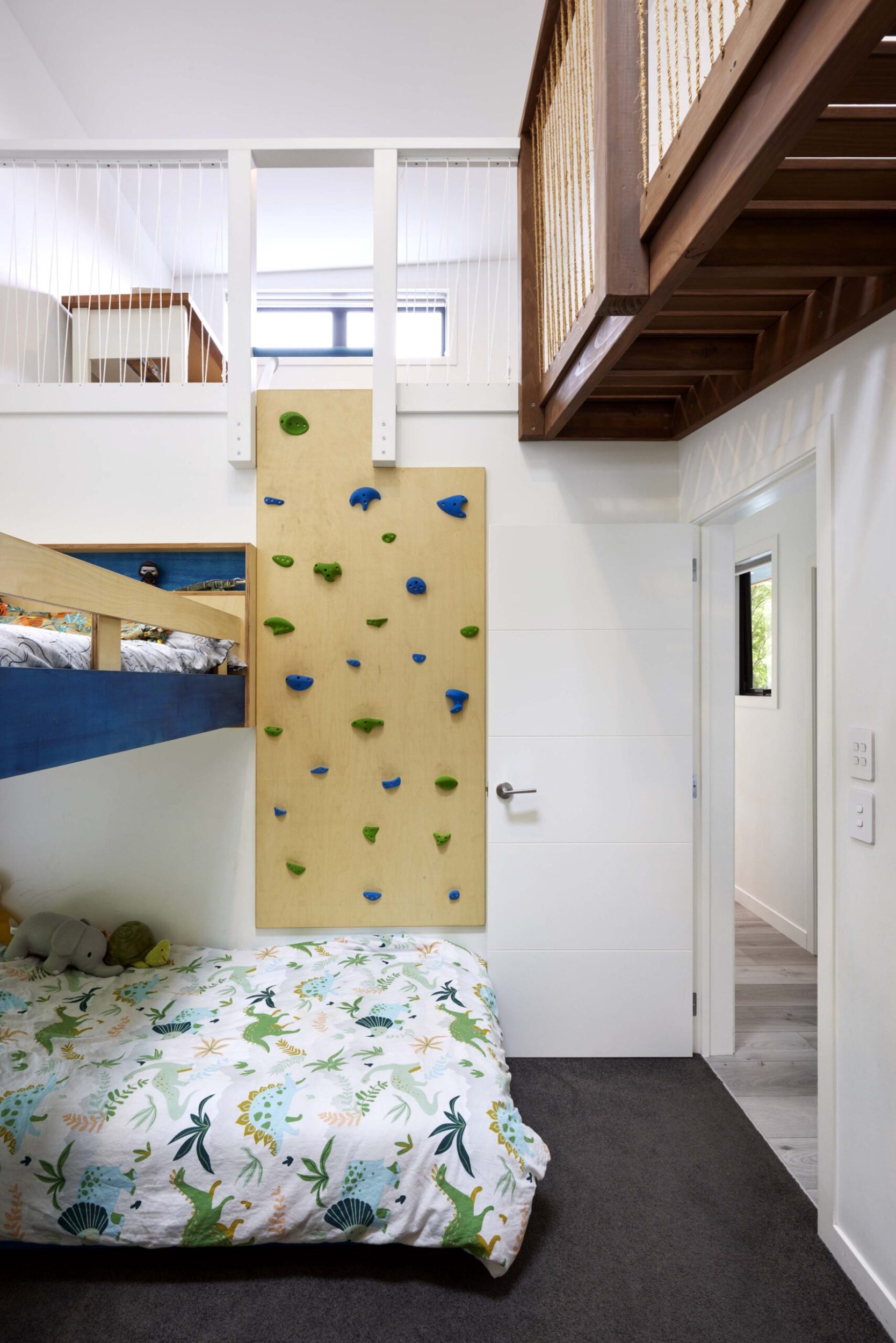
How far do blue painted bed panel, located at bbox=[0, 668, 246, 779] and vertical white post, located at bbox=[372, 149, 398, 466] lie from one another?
1096mm

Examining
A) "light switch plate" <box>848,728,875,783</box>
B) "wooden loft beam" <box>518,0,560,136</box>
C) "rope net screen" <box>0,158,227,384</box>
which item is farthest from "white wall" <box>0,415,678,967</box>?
"light switch plate" <box>848,728,875,783</box>

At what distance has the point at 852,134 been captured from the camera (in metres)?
1.10

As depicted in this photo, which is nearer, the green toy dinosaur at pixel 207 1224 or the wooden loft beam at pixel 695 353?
the green toy dinosaur at pixel 207 1224

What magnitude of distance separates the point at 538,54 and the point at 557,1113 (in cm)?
315

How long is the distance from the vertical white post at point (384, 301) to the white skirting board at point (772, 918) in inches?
120

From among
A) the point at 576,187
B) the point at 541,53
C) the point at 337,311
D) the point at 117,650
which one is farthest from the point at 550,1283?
the point at 337,311

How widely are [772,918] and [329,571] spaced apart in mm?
3088

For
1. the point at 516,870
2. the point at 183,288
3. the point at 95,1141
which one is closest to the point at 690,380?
the point at 516,870

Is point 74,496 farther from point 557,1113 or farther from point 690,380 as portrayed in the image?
point 557,1113

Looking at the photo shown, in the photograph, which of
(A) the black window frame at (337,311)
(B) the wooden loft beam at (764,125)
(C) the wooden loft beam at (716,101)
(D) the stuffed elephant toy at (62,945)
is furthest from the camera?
(A) the black window frame at (337,311)

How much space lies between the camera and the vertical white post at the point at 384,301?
2.53 meters

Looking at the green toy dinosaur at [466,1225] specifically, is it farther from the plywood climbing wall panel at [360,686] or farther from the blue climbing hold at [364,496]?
the blue climbing hold at [364,496]

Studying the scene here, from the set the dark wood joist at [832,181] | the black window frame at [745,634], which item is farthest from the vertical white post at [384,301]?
the black window frame at [745,634]

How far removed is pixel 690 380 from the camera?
2.28 metres
